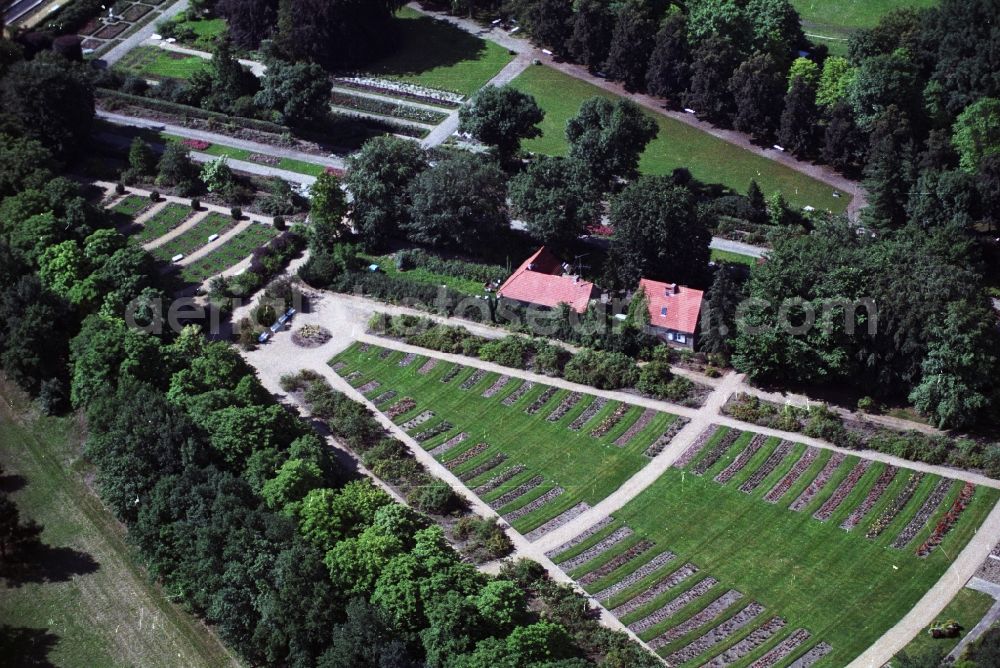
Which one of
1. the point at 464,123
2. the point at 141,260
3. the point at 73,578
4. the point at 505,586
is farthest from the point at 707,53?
the point at 73,578

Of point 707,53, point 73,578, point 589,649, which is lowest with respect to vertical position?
point 73,578

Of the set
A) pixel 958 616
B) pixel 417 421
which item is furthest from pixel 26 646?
pixel 958 616

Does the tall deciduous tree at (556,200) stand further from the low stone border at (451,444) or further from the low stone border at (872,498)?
the low stone border at (872,498)

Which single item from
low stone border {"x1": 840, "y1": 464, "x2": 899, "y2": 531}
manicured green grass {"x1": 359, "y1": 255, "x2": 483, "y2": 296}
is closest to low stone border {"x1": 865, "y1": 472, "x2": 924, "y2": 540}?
low stone border {"x1": 840, "y1": 464, "x2": 899, "y2": 531}

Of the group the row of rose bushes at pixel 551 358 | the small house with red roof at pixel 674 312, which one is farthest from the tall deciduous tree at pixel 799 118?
the row of rose bushes at pixel 551 358

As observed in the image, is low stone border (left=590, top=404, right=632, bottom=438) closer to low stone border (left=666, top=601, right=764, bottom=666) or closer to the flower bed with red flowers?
low stone border (left=666, top=601, right=764, bottom=666)

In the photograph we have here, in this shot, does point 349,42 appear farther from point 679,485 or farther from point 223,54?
point 679,485
